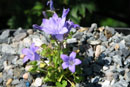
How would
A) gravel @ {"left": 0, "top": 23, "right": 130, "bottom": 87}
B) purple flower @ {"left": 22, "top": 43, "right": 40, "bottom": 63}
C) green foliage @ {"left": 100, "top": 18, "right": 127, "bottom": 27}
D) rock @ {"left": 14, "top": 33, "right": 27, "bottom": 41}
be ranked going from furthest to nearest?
green foliage @ {"left": 100, "top": 18, "right": 127, "bottom": 27}
rock @ {"left": 14, "top": 33, "right": 27, "bottom": 41}
gravel @ {"left": 0, "top": 23, "right": 130, "bottom": 87}
purple flower @ {"left": 22, "top": 43, "right": 40, "bottom": 63}

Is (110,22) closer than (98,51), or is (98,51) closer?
(98,51)

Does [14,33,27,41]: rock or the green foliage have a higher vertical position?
the green foliage

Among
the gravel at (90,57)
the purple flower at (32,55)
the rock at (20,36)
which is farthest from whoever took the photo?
the rock at (20,36)

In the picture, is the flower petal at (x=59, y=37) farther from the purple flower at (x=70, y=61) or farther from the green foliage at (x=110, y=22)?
the green foliage at (x=110, y=22)

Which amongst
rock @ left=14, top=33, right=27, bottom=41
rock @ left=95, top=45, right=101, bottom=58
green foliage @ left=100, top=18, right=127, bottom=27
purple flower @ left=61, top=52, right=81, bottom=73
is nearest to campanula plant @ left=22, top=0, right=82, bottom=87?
purple flower @ left=61, top=52, right=81, bottom=73

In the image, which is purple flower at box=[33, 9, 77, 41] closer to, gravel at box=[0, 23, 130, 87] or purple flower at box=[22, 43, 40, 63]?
purple flower at box=[22, 43, 40, 63]

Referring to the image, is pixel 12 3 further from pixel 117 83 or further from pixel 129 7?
pixel 117 83

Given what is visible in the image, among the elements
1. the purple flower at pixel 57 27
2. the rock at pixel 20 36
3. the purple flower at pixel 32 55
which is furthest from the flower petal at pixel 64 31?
the rock at pixel 20 36

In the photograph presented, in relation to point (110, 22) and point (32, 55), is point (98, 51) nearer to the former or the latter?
point (32, 55)

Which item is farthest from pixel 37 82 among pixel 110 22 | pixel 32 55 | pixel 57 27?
pixel 110 22

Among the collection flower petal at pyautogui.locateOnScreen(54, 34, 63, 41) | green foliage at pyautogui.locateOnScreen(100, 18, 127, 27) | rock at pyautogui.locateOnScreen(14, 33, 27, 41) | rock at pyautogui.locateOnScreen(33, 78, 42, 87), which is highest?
green foliage at pyautogui.locateOnScreen(100, 18, 127, 27)

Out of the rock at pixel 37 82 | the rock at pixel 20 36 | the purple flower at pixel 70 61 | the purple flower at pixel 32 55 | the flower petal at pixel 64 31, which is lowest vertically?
the rock at pixel 37 82

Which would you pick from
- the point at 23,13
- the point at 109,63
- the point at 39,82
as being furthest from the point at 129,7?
the point at 39,82
